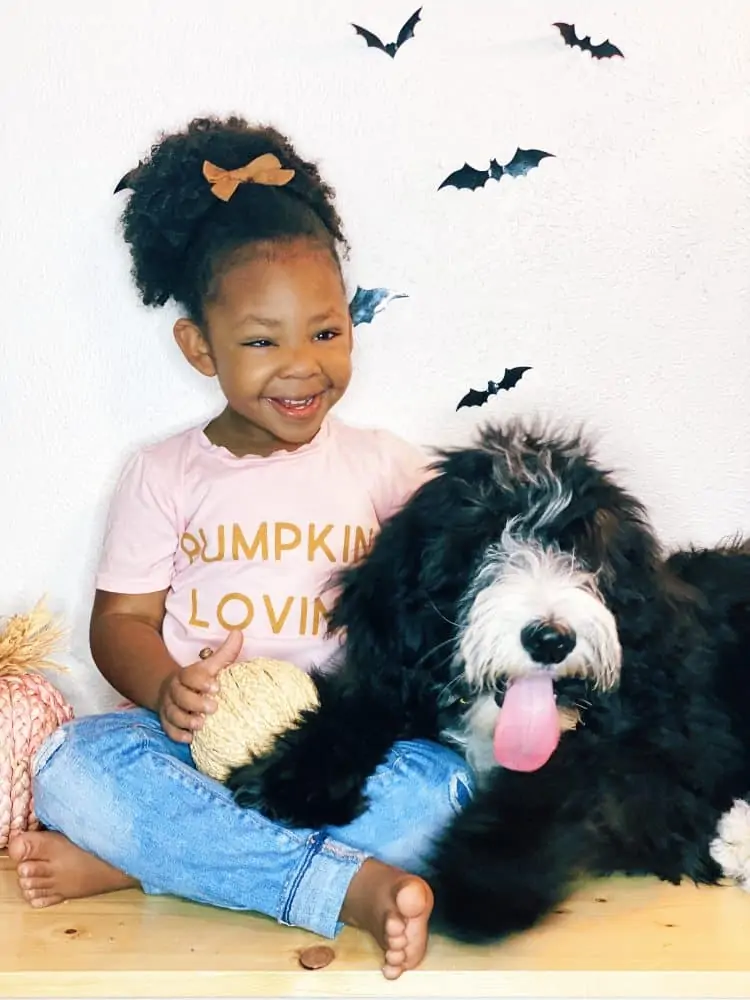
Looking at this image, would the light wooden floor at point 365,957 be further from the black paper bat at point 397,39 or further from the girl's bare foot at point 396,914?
the black paper bat at point 397,39

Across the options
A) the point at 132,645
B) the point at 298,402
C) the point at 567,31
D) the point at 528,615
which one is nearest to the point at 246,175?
the point at 298,402

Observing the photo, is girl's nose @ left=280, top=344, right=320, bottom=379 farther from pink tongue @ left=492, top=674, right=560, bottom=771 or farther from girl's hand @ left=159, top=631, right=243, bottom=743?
pink tongue @ left=492, top=674, right=560, bottom=771

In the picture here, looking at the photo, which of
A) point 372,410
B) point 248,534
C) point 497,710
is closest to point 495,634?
point 497,710

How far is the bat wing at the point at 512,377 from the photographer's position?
173 centimetres

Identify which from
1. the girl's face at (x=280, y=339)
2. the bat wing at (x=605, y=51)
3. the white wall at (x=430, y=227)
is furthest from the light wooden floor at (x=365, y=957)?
the bat wing at (x=605, y=51)

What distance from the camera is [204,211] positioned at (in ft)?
5.17

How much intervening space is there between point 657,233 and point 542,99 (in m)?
0.26

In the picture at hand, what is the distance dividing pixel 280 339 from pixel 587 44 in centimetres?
65

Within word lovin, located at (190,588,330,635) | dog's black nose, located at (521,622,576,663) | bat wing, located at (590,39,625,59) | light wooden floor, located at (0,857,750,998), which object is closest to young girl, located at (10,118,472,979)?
word lovin, located at (190,588,330,635)

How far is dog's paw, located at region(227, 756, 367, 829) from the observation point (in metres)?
1.29

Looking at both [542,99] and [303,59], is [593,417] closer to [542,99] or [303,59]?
[542,99]

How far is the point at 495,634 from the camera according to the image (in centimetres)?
119

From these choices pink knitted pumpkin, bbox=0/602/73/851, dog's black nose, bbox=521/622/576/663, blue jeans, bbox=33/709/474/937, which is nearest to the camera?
dog's black nose, bbox=521/622/576/663

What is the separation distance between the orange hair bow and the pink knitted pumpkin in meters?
0.66
